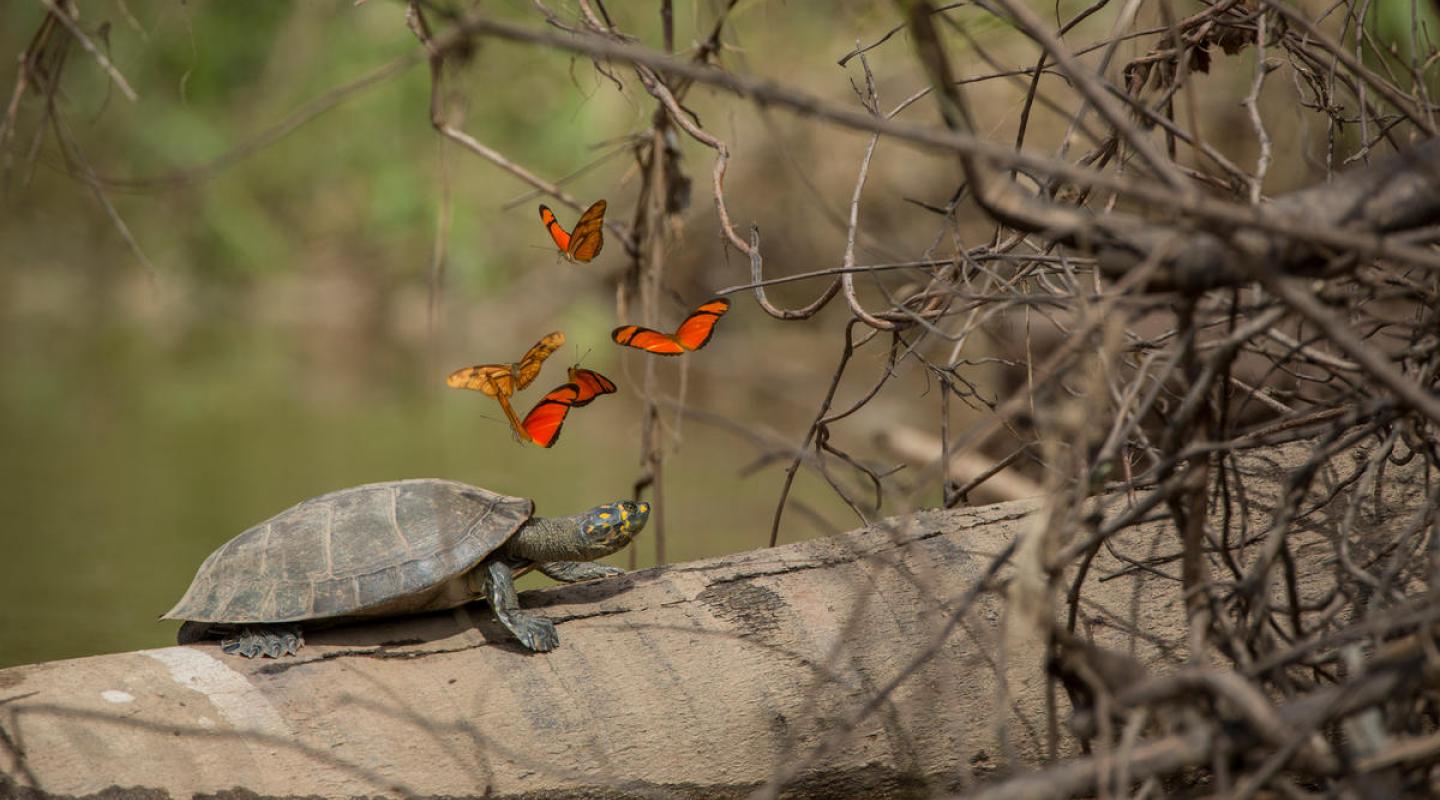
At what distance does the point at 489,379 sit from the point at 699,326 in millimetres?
464

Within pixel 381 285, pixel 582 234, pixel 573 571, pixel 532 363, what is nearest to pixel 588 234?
pixel 582 234

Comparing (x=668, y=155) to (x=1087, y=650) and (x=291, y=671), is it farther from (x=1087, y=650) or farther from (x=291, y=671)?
(x=1087, y=650)

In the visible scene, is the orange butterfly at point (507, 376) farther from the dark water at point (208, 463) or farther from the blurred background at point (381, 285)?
the dark water at point (208, 463)

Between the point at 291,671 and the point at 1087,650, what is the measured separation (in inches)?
58.8

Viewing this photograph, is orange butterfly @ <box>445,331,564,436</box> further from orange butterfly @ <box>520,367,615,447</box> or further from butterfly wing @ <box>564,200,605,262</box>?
butterfly wing @ <box>564,200,605,262</box>

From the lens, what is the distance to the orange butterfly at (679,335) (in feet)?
7.95

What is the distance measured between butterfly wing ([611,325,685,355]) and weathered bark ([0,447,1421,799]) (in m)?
0.51

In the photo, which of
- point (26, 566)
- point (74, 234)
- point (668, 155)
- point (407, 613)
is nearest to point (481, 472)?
point (26, 566)

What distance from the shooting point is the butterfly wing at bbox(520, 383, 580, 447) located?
2695 mm

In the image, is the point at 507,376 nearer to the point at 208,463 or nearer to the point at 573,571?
the point at 573,571

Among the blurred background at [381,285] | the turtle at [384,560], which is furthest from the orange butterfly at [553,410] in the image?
the blurred background at [381,285]

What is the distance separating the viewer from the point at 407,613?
103 inches

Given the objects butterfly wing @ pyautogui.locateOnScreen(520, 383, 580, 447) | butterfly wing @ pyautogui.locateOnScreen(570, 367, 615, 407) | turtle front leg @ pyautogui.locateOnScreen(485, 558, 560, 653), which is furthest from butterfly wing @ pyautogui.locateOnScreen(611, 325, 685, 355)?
turtle front leg @ pyautogui.locateOnScreen(485, 558, 560, 653)

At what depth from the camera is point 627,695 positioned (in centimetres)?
238
